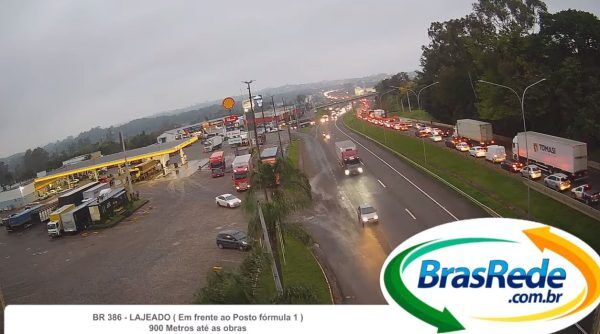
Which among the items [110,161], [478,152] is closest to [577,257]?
[478,152]

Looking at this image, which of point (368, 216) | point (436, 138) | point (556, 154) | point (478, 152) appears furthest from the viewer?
point (436, 138)

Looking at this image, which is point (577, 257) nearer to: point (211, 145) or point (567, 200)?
point (567, 200)

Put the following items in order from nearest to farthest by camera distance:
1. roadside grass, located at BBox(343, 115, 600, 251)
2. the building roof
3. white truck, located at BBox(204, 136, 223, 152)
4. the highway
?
the highway < roadside grass, located at BBox(343, 115, 600, 251) < the building roof < white truck, located at BBox(204, 136, 223, 152)

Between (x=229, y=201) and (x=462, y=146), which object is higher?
(x=462, y=146)

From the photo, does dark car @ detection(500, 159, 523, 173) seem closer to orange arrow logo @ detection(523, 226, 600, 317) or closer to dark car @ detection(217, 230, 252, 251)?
dark car @ detection(217, 230, 252, 251)

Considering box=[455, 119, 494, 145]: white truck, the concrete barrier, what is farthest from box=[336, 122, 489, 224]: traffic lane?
box=[455, 119, 494, 145]: white truck

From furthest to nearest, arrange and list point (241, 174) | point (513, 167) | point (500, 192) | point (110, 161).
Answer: point (110, 161) → point (241, 174) → point (513, 167) → point (500, 192)

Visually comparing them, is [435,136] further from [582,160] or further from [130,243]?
[130,243]
